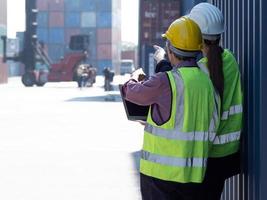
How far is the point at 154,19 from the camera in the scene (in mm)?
23312

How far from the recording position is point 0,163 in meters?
10.3

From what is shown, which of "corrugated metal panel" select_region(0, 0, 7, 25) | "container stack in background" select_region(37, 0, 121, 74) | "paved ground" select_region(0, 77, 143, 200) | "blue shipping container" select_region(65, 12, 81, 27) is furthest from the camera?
"blue shipping container" select_region(65, 12, 81, 27)

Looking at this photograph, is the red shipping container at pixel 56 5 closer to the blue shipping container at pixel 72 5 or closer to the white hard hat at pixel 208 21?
the blue shipping container at pixel 72 5

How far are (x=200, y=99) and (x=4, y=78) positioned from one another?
55327mm

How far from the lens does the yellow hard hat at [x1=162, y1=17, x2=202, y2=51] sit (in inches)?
140

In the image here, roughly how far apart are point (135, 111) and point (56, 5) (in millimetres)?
84621

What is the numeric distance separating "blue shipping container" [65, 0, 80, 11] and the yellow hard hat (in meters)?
83.9

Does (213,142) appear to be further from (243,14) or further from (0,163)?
(0,163)

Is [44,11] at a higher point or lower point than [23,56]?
higher

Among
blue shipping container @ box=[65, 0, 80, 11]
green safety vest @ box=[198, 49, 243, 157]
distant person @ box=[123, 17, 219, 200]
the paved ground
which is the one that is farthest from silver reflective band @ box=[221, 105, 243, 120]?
blue shipping container @ box=[65, 0, 80, 11]

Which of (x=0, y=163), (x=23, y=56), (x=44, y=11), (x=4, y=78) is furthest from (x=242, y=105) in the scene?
(x=44, y=11)

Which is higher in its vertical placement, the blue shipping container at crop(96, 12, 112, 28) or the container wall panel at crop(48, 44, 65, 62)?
the blue shipping container at crop(96, 12, 112, 28)

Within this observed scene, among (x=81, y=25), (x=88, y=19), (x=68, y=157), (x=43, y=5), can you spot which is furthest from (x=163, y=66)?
(x=43, y=5)

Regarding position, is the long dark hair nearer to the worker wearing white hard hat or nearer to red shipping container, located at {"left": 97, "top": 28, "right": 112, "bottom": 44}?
the worker wearing white hard hat
